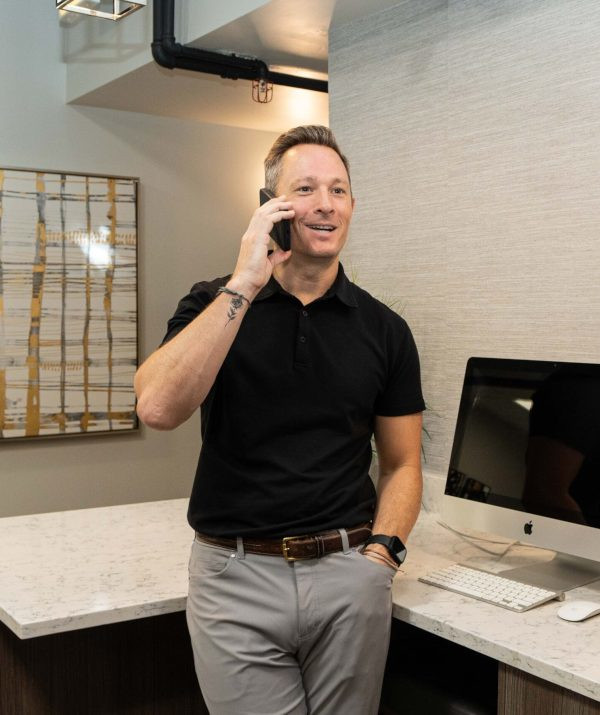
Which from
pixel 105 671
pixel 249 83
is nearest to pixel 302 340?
pixel 105 671

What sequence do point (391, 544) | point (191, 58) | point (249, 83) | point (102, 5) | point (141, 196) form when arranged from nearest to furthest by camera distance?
point (391, 544), point (102, 5), point (191, 58), point (249, 83), point (141, 196)

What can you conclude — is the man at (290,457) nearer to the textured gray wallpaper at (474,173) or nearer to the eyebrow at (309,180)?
the eyebrow at (309,180)

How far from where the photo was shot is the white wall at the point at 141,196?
411cm

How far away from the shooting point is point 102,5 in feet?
9.03

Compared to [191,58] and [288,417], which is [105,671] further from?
[191,58]

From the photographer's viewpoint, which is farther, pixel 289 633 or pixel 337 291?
pixel 337 291

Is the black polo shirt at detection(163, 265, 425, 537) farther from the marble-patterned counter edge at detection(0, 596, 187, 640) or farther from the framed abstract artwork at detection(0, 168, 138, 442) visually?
the framed abstract artwork at detection(0, 168, 138, 442)

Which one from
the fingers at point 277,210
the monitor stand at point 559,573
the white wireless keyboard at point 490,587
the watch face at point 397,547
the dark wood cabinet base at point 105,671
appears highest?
the fingers at point 277,210

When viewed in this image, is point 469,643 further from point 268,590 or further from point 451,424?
point 451,424

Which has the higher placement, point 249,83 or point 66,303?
point 249,83

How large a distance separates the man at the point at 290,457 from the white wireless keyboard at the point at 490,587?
0.19m

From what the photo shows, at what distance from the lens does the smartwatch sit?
66.6 inches

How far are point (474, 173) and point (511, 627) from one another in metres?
1.32

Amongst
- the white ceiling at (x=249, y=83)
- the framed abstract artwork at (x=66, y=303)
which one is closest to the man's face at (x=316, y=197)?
the white ceiling at (x=249, y=83)
